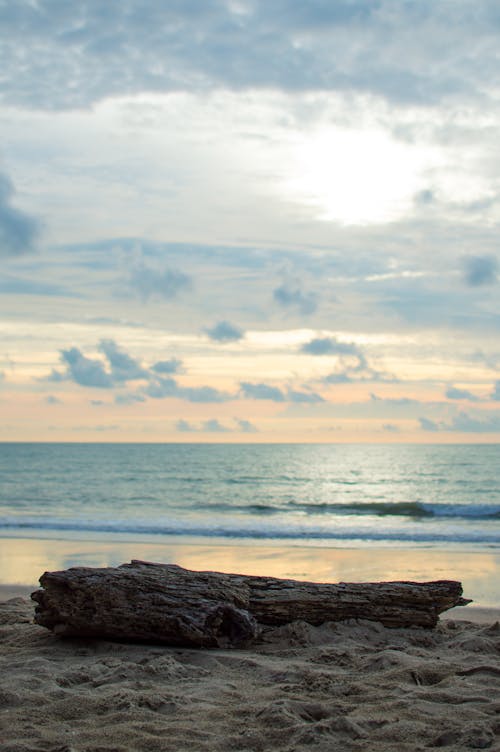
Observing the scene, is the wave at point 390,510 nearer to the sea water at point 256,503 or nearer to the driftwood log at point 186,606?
the sea water at point 256,503

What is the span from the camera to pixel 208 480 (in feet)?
170

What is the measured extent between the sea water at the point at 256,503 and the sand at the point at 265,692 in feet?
35.3

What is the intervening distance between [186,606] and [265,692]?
150 cm

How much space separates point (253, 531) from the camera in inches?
784

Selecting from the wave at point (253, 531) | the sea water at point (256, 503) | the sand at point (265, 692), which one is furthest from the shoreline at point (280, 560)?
the sand at point (265, 692)

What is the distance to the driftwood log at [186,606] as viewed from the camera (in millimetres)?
6637

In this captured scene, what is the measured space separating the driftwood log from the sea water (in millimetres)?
9923

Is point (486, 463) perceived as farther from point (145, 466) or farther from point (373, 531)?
point (373, 531)

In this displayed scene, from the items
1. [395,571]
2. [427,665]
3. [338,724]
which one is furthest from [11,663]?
[395,571]

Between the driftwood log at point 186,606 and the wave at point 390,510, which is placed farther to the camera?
the wave at point 390,510

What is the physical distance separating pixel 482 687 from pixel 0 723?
3585 mm

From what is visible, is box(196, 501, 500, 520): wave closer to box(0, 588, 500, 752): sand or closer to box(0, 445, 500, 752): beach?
box(0, 445, 500, 752): beach

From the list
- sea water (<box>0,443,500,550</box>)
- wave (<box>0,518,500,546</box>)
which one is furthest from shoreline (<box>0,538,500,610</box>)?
wave (<box>0,518,500,546</box>)

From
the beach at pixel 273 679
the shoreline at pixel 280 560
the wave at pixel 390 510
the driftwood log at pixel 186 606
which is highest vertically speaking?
the driftwood log at pixel 186 606
